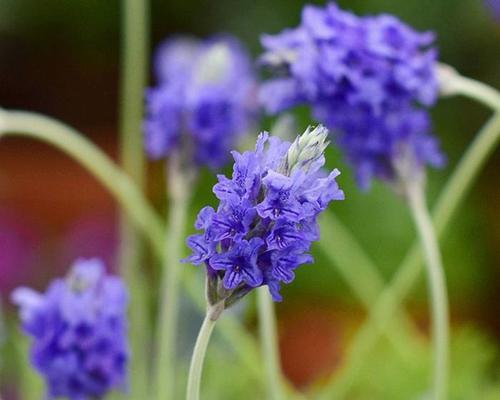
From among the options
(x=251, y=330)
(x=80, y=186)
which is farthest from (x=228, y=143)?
(x=80, y=186)

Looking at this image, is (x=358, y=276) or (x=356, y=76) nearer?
(x=356, y=76)

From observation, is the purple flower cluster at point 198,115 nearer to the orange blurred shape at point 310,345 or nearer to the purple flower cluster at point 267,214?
the purple flower cluster at point 267,214

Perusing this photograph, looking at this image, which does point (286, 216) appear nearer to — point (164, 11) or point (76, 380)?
point (76, 380)

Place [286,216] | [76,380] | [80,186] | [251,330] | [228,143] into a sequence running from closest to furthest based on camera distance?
[286,216]
[76,380]
[228,143]
[251,330]
[80,186]

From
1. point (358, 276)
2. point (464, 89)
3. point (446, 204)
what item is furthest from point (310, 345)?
point (464, 89)

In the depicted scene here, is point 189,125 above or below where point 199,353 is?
above

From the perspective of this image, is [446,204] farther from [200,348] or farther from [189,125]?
[200,348]

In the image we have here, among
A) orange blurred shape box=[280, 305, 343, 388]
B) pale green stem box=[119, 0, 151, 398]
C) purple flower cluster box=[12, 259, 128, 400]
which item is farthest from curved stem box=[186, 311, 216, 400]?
orange blurred shape box=[280, 305, 343, 388]
